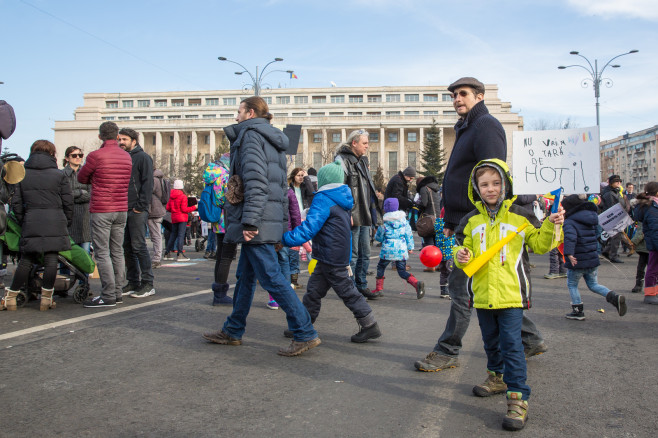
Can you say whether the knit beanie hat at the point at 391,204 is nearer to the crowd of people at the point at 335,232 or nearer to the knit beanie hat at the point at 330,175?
the crowd of people at the point at 335,232

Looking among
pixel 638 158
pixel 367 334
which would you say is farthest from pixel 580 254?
pixel 638 158

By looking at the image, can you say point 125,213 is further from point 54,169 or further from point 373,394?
point 373,394

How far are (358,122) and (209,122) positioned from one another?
23808 millimetres

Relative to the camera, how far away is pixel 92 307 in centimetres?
666

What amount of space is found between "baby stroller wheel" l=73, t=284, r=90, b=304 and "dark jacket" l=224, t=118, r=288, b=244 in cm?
299

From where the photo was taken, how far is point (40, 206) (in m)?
6.41

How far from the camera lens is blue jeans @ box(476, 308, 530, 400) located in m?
3.26

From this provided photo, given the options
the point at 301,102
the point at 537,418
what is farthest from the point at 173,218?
the point at 301,102

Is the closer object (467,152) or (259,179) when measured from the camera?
(467,152)

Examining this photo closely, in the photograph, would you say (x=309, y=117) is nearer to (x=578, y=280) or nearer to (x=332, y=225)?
(x=578, y=280)

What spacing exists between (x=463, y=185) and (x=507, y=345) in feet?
4.23

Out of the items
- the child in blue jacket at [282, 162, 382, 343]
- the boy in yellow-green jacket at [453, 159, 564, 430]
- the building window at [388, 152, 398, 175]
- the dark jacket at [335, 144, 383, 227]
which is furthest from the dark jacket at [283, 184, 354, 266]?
the building window at [388, 152, 398, 175]

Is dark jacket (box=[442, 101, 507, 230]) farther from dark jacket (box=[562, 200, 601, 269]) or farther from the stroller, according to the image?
the stroller

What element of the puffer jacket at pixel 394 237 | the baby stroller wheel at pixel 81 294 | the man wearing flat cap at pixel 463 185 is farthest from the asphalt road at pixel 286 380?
the puffer jacket at pixel 394 237
